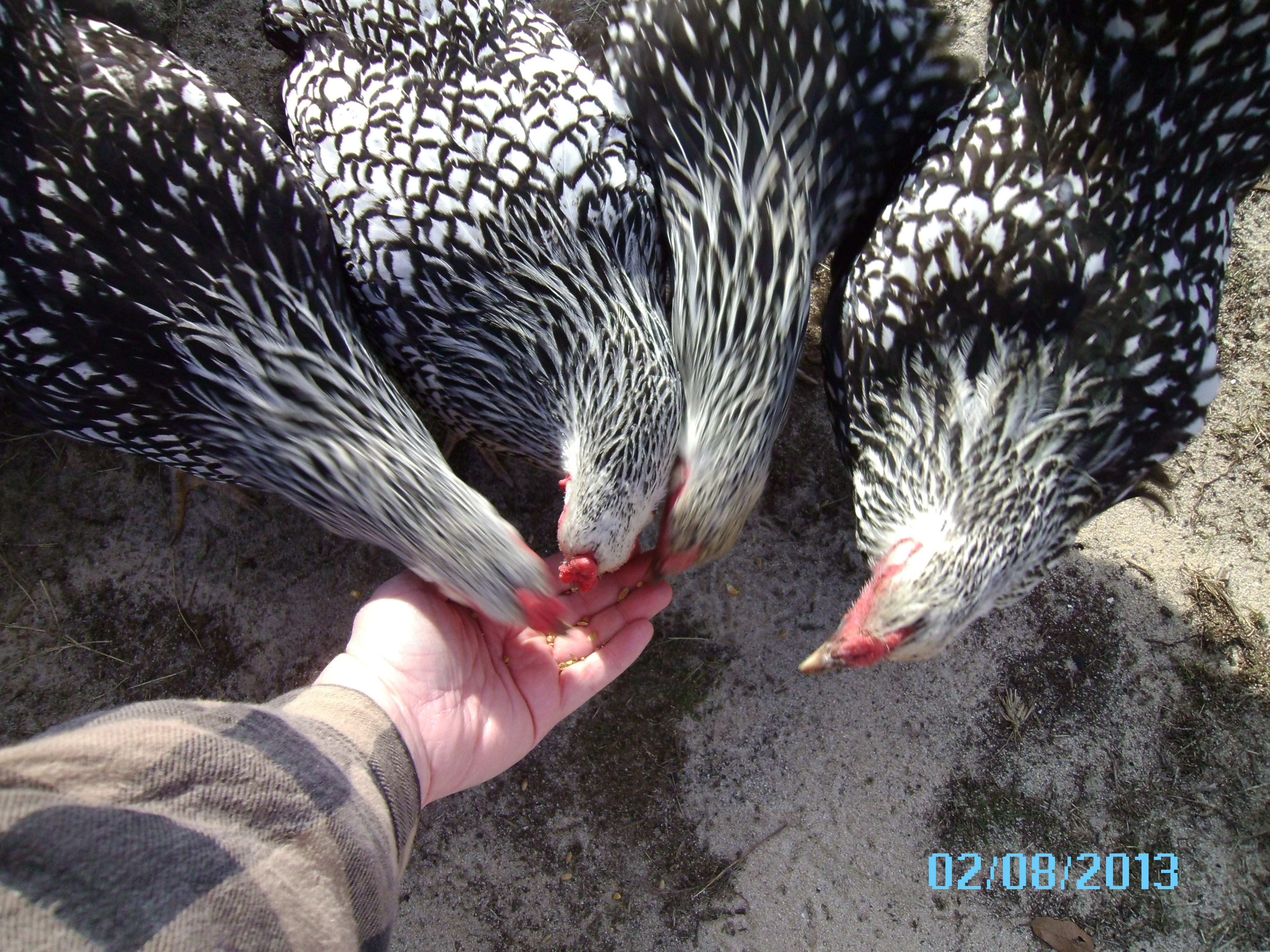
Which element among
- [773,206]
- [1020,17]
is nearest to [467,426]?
[773,206]

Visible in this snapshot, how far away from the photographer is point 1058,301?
4.97 ft

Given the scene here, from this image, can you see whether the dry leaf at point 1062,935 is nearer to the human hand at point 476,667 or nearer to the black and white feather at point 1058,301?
the black and white feather at point 1058,301

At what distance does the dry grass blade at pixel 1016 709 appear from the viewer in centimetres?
222

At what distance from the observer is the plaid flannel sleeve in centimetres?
98

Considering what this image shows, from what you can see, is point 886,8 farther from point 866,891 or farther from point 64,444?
point 64,444

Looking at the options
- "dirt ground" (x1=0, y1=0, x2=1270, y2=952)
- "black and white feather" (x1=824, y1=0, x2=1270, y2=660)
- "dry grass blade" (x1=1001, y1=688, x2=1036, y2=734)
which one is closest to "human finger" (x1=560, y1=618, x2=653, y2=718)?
"dirt ground" (x1=0, y1=0, x2=1270, y2=952)

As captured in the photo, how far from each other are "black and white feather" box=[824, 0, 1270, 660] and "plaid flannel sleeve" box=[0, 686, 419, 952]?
A: 105cm

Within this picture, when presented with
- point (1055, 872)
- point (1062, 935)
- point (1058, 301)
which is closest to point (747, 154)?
point (1058, 301)

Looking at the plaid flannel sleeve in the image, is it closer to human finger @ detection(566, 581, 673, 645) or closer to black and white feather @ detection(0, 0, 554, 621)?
black and white feather @ detection(0, 0, 554, 621)

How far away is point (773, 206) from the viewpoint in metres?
1.69

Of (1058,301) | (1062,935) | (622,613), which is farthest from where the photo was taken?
(1062,935)

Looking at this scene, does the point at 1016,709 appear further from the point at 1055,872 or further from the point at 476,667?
the point at 476,667

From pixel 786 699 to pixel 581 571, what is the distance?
0.99m

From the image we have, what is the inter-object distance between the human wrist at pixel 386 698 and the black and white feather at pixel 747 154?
69 centimetres
